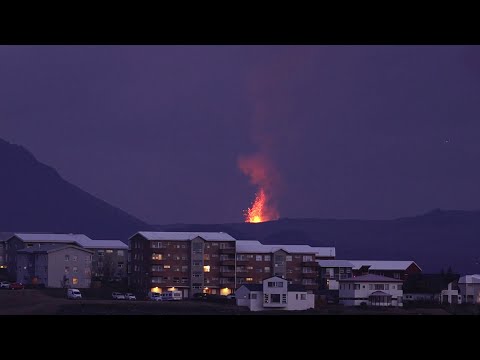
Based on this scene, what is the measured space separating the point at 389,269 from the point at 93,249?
842 centimetres

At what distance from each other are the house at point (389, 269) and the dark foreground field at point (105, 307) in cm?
498

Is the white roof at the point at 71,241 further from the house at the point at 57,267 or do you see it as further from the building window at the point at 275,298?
the building window at the point at 275,298

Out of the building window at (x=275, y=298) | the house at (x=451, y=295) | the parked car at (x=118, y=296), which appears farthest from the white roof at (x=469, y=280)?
the parked car at (x=118, y=296)

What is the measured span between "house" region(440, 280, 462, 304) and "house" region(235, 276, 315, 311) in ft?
14.2

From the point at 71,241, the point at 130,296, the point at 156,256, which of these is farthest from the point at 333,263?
the point at 130,296

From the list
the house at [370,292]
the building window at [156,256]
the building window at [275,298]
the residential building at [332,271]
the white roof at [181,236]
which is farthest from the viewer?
the residential building at [332,271]

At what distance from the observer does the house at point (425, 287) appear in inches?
1001

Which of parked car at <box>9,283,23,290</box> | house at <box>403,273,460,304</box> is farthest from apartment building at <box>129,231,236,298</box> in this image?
house at <box>403,273,460,304</box>

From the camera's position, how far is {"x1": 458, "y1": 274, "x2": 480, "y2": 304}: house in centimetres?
2659

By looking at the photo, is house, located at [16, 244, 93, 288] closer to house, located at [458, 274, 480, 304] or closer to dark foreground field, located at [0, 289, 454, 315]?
dark foreground field, located at [0, 289, 454, 315]

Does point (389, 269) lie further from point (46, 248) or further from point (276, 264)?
point (46, 248)

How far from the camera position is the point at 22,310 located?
64.2 ft
